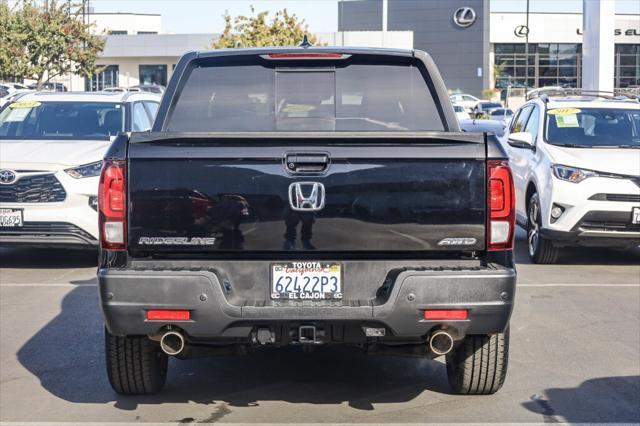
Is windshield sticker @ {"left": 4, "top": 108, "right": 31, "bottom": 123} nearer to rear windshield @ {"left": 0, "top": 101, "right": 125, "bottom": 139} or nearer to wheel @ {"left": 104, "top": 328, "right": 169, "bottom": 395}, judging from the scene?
rear windshield @ {"left": 0, "top": 101, "right": 125, "bottom": 139}

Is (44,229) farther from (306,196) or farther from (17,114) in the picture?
(306,196)

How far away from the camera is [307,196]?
17.4ft

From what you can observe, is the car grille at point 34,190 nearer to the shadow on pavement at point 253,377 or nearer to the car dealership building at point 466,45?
the shadow on pavement at point 253,377

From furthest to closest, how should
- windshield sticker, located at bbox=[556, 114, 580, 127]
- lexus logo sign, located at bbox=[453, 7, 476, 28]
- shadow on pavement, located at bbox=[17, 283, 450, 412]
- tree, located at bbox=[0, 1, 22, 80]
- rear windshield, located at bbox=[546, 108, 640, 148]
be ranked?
lexus logo sign, located at bbox=[453, 7, 476, 28] < tree, located at bbox=[0, 1, 22, 80] < windshield sticker, located at bbox=[556, 114, 580, 127] < rear windshield, located at bbox=[546, 108, 640, 148] < shadow on pavement, located at bbox=[17, 283, 450, 412]

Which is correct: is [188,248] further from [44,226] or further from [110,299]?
[44,226]

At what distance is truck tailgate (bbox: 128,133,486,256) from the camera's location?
17.5ft

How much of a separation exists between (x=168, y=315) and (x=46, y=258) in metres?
7.37

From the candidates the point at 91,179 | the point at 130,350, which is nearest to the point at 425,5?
the point at 91,179

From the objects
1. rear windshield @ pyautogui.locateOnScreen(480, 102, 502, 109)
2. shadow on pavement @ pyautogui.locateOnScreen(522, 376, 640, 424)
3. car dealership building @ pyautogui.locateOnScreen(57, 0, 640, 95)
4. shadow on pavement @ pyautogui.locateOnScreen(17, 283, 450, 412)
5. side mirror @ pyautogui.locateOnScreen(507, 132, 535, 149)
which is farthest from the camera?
car dealership building @ pyautogui.locateOnScreen(57, 0, 640, 95)

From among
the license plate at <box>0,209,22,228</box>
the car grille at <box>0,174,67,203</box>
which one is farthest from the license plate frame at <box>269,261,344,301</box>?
the license plate at <box>0,209,22,228</box>

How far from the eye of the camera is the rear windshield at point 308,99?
20.5ft

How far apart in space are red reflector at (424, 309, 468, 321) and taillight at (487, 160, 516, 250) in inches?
13.8

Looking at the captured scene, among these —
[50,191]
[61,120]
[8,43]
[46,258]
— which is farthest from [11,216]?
[8,43]

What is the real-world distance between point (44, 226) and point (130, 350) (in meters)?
5.07
